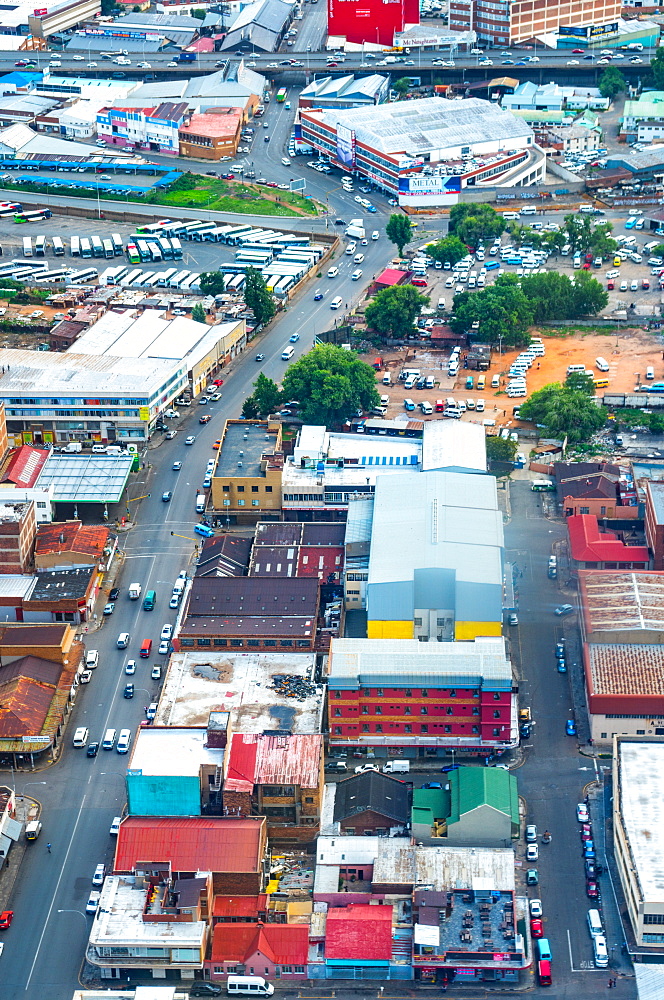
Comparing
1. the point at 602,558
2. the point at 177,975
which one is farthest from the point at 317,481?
the point at 177,975

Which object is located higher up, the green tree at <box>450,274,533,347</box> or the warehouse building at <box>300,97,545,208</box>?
the warehouse building at <box>300,97,545,208</box>

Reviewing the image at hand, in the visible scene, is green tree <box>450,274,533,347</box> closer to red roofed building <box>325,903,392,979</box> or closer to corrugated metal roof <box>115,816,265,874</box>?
corrugated metal roof <box>115,816,265,874</box>

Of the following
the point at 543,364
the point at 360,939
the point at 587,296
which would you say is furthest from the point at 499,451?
the point at 360,939

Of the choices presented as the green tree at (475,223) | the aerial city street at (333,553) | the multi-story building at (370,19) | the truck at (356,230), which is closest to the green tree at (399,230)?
the aerial city street at (333,553)

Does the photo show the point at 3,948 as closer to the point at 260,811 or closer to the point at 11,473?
the point at 260,811

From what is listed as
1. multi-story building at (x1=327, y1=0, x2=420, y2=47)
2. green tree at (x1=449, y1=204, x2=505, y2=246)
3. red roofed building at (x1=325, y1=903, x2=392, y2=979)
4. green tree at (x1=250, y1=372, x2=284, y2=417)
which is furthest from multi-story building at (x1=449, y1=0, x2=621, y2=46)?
red roofed building at (x1=325, y1=903, x2=392, y2=979)

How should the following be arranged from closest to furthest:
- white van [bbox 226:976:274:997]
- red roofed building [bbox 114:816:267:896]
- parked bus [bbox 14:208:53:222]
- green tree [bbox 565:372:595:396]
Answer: white van [bbox 226:976:274:997], red roofed building [bbox 114:816:267:896], green tree [bbox 565:372:595:396], parked bus [bbox 14:208:53:222]

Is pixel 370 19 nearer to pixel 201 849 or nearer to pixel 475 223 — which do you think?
pixel 475 223
